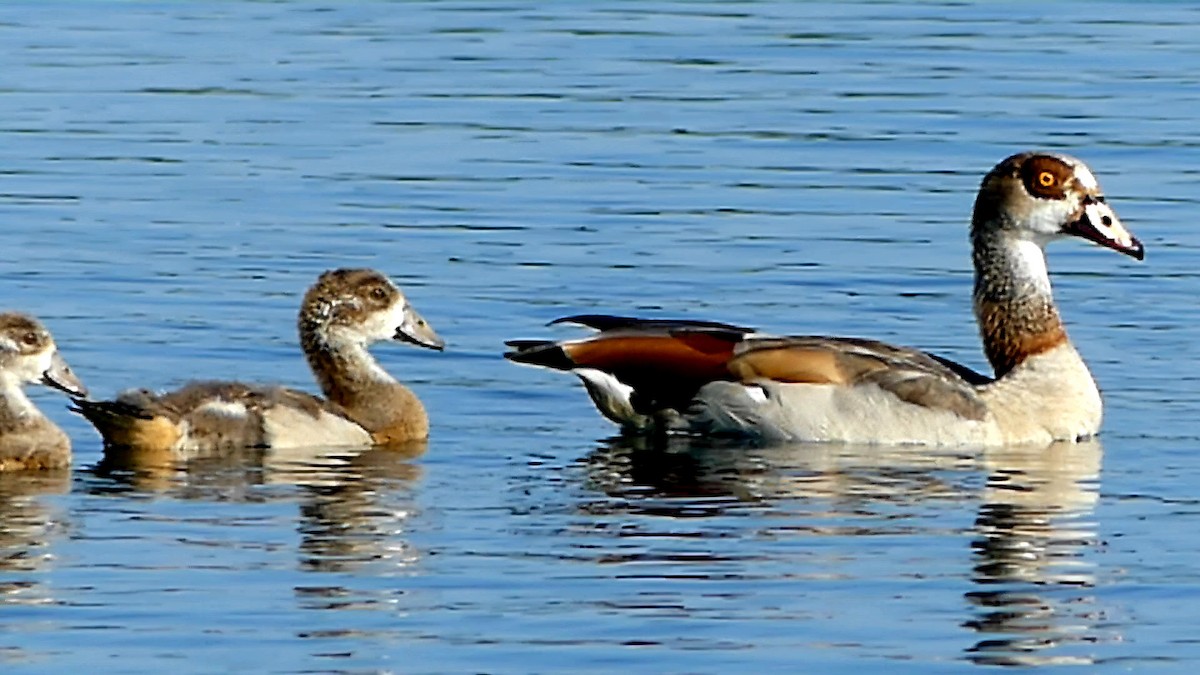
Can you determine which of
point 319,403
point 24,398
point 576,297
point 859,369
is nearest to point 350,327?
point 319,403

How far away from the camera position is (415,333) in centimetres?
1667

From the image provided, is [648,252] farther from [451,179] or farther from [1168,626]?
[1168,626]

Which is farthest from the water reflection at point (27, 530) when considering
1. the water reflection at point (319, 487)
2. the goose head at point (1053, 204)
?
the goose head at point (1053, 204)

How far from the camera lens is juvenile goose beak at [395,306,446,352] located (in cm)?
1662

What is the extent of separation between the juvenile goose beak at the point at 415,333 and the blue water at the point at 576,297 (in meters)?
0.38

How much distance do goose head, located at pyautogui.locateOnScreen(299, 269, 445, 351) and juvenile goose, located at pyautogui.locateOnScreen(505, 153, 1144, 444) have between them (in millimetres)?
661

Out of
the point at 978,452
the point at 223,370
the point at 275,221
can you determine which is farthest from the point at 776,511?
the point at 275,221

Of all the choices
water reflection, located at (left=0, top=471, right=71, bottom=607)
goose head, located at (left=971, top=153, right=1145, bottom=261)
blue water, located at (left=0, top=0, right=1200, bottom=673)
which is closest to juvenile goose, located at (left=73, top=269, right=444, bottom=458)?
blue water, located at (left=0, top=0, right=1200, bottom=673)

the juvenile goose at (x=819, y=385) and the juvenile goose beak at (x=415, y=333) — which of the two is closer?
the juvenile goose at (x=819, y=385)

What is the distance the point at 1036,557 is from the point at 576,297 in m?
6.35

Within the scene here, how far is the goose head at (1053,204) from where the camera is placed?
57.0 feet

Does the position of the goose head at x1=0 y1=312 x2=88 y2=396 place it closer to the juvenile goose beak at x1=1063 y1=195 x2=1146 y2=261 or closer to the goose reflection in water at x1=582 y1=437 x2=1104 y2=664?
the goose reflection in water at x1=582 y1=437 x2=1104 y2=664

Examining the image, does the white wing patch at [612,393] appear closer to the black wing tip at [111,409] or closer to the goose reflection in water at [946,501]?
the goose reflection in water at [946,501]

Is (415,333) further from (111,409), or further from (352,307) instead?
(111,409)
